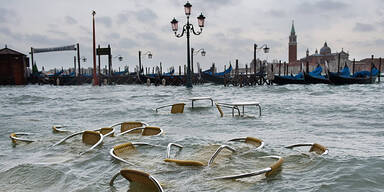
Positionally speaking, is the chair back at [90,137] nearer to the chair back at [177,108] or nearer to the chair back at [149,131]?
the chair back at [149,131]

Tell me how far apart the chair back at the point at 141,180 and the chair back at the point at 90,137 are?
285cm

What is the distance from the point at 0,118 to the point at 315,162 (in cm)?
1139

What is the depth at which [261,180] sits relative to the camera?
178 inches

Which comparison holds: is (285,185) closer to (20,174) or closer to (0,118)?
(20,174)

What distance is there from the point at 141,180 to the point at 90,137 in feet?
10.7

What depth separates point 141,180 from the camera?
4.06 meters

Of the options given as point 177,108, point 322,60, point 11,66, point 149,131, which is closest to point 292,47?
point 322,60

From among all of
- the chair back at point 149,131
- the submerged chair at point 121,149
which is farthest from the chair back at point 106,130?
the submerged chair at point 121,149

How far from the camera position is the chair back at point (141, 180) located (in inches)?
153

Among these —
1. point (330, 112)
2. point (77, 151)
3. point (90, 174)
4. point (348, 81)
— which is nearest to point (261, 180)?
point (90, 174)

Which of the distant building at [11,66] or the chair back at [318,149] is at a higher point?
the distant building at [11,66]

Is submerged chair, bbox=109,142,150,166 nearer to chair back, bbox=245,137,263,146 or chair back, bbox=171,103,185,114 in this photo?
chair back, bbox=245,137,263,146

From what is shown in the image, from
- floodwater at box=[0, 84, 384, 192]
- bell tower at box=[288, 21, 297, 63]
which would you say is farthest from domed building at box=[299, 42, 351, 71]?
floodwater at box=[0, 84, 384, 192]

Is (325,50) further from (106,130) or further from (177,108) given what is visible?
(106,130)
